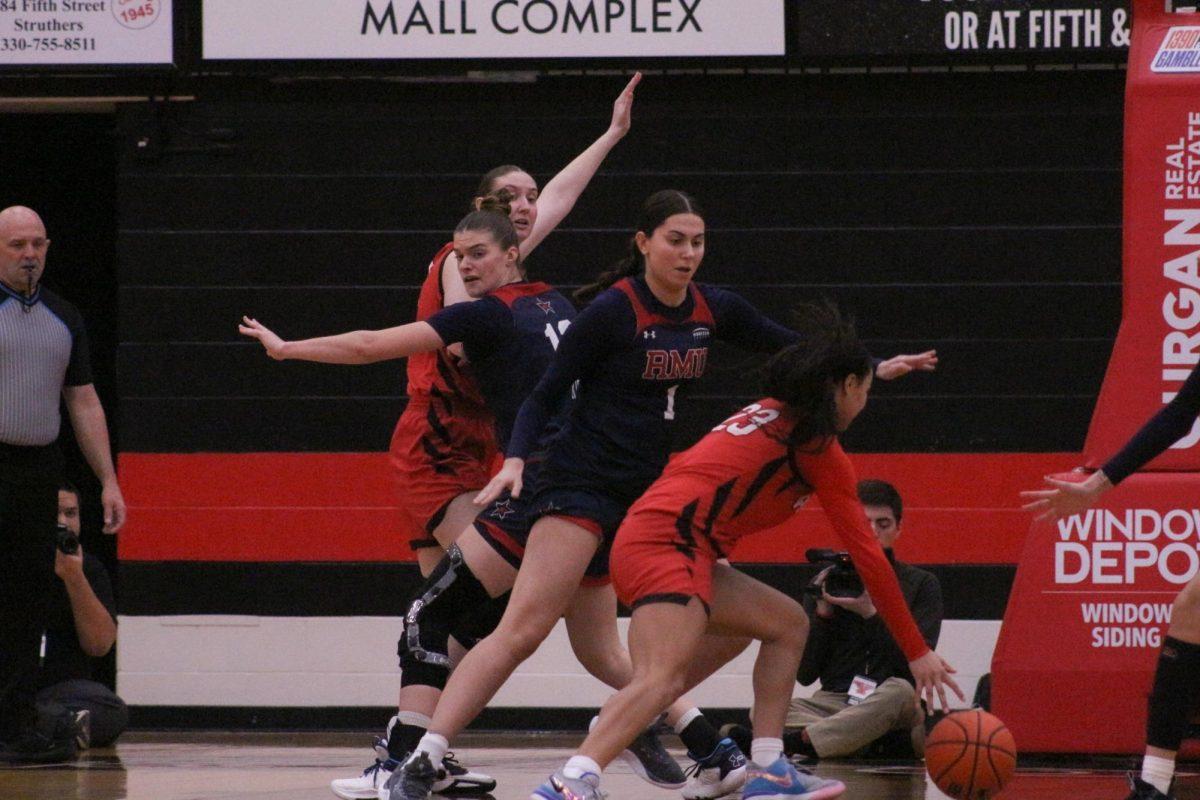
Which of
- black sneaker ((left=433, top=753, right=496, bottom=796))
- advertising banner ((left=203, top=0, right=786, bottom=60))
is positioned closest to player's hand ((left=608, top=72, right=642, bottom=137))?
advertising banner ((left=203, top=0, right=786, bottom=60))

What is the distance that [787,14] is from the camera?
852 centimetres

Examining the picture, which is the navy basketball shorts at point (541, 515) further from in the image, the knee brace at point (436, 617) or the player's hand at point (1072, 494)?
the player's hand at point (1072, 494)

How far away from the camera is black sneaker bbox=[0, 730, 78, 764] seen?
24.7ft

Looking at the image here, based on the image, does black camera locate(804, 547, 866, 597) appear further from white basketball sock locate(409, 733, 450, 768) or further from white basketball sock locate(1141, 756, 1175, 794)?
white basketball sock locate(409, 733, 450, 768)

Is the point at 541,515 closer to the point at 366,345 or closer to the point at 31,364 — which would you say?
the point at 366,345

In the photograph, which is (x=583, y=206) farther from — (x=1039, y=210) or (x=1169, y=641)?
(x=1169, y=641)

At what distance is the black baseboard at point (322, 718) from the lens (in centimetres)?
886

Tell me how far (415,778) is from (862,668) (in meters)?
2.91

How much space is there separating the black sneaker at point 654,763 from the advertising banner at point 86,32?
4214 millimetres

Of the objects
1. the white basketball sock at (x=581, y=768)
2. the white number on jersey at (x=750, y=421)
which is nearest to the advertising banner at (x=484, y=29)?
the white number on jersey at (x=750, y=421)

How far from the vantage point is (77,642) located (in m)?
8.35

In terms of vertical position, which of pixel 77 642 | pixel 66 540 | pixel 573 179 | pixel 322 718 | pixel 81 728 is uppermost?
pixel 573 179

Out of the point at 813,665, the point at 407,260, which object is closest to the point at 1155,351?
the point at 813,665

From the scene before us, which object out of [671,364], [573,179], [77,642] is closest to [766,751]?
[671,364]
